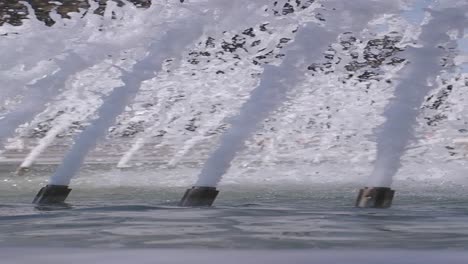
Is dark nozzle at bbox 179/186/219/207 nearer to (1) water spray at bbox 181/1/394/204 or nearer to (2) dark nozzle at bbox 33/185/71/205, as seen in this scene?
(1) water spray at bbox 181/1/394/204

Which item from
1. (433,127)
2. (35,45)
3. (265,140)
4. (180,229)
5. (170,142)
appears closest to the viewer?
(180,229)

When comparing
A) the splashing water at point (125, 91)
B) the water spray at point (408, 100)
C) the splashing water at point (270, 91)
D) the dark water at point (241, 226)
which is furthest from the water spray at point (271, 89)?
the splashing water at point (125, 91)

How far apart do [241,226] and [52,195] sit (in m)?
3.27

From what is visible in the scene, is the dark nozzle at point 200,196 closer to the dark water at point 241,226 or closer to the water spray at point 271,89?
the water spray at point 271,89

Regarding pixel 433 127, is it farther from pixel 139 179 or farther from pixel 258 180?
pixel 139 179

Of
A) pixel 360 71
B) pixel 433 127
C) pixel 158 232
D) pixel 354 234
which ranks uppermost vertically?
pixel 360 71

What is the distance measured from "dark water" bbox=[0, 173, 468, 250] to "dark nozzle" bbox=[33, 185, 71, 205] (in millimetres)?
255

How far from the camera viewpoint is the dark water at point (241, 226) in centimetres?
415

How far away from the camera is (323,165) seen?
1664 centimetres

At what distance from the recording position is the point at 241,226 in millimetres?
5289

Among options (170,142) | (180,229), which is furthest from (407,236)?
(170,142)

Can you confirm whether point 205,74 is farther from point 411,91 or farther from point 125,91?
point 411,91

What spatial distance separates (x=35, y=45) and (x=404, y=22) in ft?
16.8

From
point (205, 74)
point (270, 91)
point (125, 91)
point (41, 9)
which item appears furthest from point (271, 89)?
point (41, 9)
